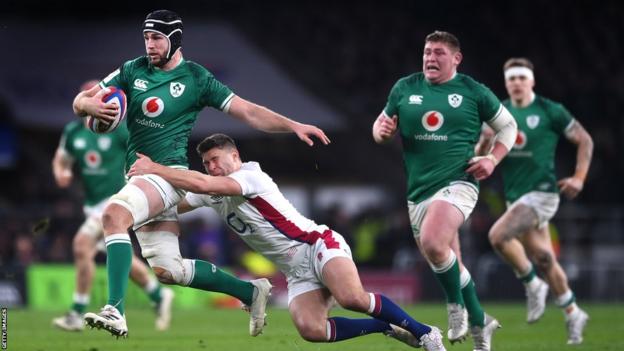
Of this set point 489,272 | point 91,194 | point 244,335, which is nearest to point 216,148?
point 244,335

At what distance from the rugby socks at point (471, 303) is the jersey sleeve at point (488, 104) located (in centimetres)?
132

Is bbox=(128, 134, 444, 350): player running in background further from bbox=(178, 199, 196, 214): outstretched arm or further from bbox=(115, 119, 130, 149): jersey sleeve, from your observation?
bbox=(115, 119, 130, 149): jersey sleeve

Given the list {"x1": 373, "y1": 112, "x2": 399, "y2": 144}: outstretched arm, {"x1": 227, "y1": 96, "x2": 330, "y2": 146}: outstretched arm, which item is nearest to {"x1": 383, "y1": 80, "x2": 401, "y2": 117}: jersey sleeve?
{"x1": 373, "y1": 112, "x2": 399, "y2": 144}: outstretched arm

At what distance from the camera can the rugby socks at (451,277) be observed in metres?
10.1

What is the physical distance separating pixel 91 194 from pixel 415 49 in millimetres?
12787

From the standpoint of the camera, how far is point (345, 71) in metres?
26.9

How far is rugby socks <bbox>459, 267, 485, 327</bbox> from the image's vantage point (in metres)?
10.3

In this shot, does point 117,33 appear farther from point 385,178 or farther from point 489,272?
point 489,272

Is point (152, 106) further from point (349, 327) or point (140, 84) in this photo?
point (349, 327)

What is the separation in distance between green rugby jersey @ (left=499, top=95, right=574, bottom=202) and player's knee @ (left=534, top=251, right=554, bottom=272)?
66 centimetres

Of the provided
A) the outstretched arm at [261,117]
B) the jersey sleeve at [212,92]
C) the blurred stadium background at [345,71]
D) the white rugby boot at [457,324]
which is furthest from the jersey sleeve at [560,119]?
the blurred stadium background at [345,71]

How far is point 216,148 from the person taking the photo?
9.37 m

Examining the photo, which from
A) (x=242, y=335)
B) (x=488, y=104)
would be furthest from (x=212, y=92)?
(x=242, y=335)

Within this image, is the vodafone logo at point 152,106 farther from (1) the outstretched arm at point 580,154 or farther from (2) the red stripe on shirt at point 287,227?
(1) the outstretched arm at point 580,154
